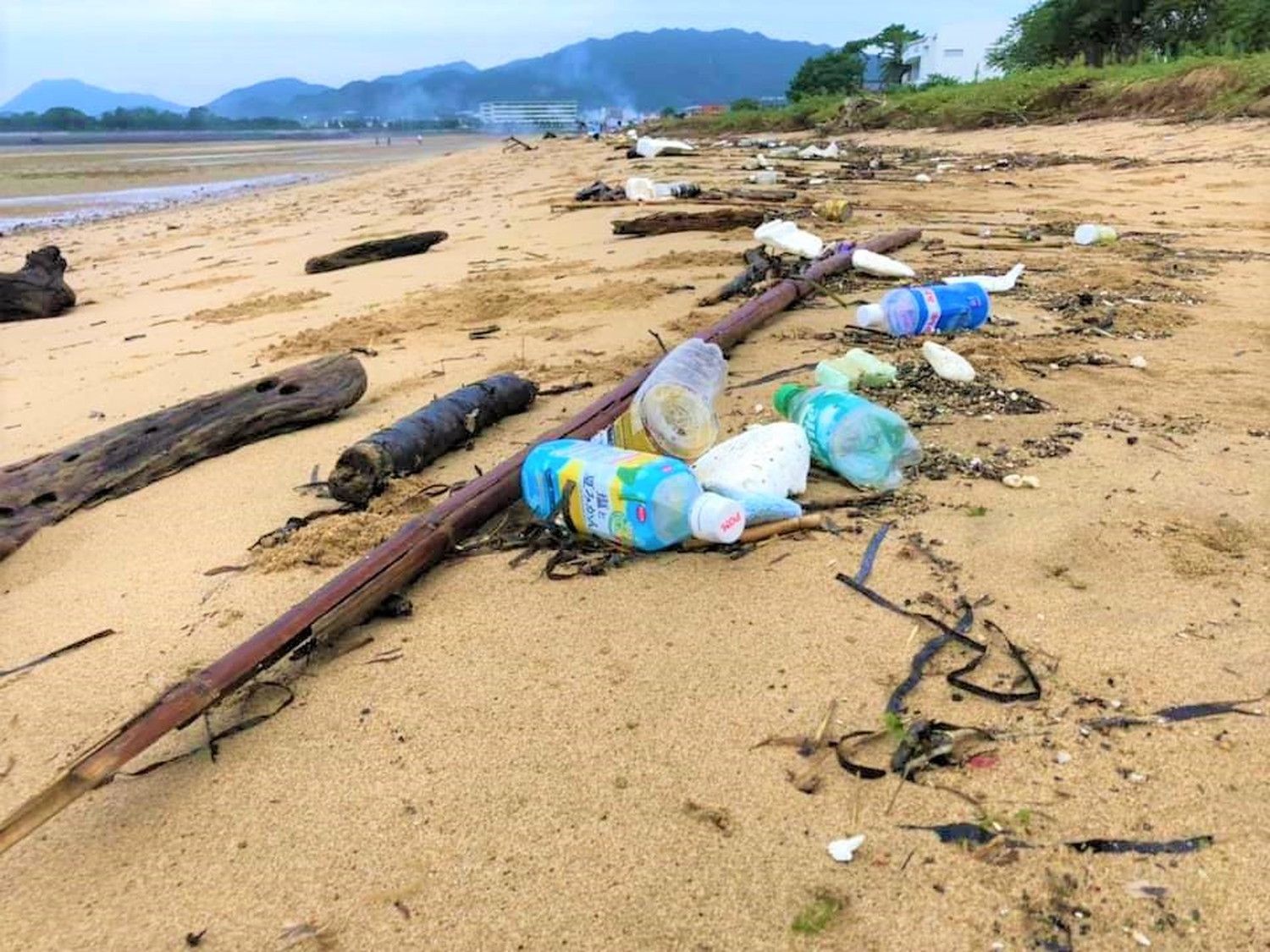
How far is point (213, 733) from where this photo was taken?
1539 millimetres

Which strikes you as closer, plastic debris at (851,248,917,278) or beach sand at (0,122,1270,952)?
beach sand at (0,122,1270,952)

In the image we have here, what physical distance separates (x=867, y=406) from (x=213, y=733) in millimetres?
1734

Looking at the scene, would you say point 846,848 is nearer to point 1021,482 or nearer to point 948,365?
point 1021,482

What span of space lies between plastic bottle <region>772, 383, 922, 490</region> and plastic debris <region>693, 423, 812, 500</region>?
84mm

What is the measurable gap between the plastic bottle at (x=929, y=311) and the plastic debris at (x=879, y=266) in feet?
3.18

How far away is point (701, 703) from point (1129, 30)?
31.7 metres

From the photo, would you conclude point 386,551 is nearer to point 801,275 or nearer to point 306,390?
point 306,390

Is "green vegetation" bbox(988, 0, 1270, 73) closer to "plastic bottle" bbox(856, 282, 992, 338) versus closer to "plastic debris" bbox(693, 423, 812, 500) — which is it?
"plastic bottle" bbox(856, 282, 992, 338)

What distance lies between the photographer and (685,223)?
6617 millimetres

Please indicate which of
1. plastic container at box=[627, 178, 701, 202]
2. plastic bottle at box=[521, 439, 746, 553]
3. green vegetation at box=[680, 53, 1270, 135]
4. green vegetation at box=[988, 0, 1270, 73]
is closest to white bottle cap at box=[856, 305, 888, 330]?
plastic bottle at box=[521, 439, 746, 553]

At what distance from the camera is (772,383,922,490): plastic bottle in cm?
227

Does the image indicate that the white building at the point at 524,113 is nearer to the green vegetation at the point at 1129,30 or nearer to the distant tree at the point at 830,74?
the distant tree at the point at 830,74

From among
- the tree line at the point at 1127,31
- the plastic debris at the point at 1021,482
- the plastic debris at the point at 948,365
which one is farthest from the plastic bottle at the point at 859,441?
the tree line at the point at 1127,31

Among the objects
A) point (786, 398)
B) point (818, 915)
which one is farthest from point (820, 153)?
point (818, 915)
